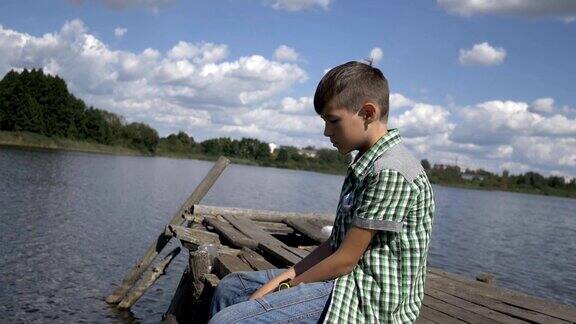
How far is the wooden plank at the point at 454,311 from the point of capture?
5.14 metres

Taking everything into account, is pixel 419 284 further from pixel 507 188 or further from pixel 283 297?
pixel 507 188

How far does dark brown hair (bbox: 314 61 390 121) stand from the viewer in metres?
3.21

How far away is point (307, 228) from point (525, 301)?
6597 millimetres

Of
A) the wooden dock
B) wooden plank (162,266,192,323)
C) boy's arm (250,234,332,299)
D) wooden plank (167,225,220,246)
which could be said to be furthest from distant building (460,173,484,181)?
boy's arm (250,234,332,299)

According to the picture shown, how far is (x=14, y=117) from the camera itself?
292 feet

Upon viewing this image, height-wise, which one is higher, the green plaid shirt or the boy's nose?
the boy's nose

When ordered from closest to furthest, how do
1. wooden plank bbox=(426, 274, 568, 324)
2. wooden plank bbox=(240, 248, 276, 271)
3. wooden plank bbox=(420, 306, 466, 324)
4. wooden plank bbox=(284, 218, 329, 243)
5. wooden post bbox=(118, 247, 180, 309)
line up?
wooden plank bbox=(420, 306, 466, 324) → wooden plank bbox=(426, 274, 568, 324) → wooden plank bbox=(240, 248, 276, 271) → wooden plank bbox=(284, 218, 329, 243) → wooden post bbox=(118, 247, 180, 309)

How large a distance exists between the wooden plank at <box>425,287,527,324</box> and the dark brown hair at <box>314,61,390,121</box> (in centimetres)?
305

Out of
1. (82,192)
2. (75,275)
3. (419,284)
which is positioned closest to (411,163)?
(419,284)

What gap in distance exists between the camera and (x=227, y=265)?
6867mm

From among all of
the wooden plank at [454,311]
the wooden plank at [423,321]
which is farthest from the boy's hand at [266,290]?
the wooden plank at [454,311]

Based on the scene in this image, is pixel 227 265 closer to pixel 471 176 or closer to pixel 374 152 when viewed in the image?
pixel 374 152

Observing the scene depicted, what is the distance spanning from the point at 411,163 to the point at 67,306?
10512 millimetres

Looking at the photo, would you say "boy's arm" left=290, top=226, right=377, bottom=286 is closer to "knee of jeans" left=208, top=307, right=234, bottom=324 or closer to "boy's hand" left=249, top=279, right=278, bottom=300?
"boy's hand" left=249, top=279, right=278, bottom=300
